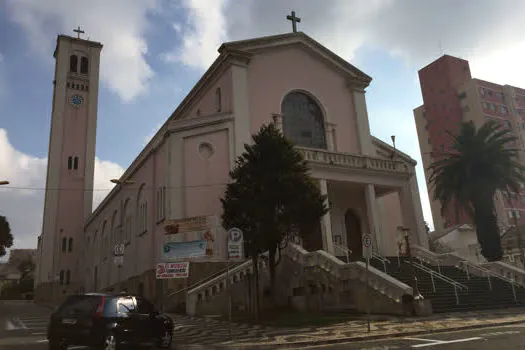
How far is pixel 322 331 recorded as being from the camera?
40.2 feet

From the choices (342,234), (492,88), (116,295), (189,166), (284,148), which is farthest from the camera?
(492,88)

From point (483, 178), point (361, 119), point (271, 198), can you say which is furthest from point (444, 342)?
point (361, 119)

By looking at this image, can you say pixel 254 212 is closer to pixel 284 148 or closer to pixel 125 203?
pixel 284 148

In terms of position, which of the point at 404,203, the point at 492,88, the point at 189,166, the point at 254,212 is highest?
the point at 492,88

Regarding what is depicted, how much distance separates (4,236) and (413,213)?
4009 cm

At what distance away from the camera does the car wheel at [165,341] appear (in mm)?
10734

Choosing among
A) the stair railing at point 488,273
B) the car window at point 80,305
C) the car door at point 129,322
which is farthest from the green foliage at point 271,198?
the stair railing at point 488,273

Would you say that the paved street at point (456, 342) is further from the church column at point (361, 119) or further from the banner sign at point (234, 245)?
the church column at point (361, 119)

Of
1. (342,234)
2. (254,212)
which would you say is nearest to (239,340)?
(254,212)

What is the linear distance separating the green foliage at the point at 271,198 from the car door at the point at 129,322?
23.5 feet

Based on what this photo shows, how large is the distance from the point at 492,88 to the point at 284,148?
228 ft

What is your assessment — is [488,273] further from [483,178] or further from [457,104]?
[457,104]

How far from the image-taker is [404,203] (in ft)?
88.5

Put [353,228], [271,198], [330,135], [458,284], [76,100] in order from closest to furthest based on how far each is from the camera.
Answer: [271,198] < [458,284] < [353,228] < [330,135] < [76,100]
